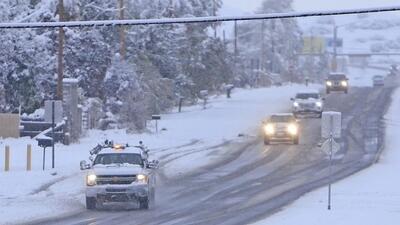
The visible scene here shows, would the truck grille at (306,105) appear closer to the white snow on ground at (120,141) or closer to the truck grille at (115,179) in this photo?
the white snow on ground at (120,141)

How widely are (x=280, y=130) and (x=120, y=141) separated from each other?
8.08 m

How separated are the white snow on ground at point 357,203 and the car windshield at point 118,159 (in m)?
4.26

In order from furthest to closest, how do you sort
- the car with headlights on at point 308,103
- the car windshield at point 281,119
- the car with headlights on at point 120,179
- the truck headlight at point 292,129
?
the car with headlights on at point 308,103 → the truck headlight at point 292,129 → the car windshield at point 281,119 → the car with headlights on at point 120,179

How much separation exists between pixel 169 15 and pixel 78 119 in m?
24.5

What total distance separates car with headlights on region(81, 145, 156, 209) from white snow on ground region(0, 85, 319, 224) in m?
1.01

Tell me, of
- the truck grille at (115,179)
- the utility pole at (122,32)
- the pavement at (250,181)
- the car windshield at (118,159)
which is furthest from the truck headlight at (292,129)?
the truck grille at (115,179)

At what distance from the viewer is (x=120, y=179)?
2825 centimetres

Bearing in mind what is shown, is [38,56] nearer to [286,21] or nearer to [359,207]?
[359,207]

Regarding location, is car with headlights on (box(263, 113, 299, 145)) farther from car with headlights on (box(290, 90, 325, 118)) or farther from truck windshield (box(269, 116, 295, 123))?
car with headlights on (box(290, 90, 325, 118))

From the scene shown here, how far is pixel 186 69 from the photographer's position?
274ft

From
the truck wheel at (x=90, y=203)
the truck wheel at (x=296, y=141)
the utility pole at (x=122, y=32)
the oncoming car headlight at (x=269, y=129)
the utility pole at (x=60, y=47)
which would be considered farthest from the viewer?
the utility pole at (x=122, y=32)

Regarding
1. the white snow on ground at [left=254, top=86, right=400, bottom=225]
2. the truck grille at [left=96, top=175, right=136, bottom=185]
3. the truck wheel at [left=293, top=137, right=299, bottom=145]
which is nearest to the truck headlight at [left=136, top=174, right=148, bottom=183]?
the truck grille at [left=96, top=175, right=136, bottom=185]

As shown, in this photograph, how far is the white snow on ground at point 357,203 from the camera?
26.4 metres

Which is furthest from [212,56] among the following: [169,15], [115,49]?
[115,49]
